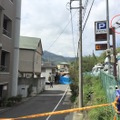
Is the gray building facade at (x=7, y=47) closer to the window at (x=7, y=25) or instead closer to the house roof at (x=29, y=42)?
the window at (x=7, y=25)

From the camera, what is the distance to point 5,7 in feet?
98.2

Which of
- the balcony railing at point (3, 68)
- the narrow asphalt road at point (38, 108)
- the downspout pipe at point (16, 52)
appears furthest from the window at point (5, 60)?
the narrow asphalt road at point (38, 108)

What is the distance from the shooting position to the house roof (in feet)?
170

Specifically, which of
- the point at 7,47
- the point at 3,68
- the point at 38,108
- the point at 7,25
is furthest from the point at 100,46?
the point at 7,25

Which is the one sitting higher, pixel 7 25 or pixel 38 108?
pixel 7 25

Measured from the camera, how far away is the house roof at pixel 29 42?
5178 cm

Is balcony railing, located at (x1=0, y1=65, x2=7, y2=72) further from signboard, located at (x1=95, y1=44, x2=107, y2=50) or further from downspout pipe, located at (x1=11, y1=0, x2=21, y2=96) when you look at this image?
signboard, located at (x1=95, y1=44, x2=107, y2=50)

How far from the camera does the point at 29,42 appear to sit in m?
53.8

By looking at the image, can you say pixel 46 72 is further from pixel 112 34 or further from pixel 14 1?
pixel 112 34

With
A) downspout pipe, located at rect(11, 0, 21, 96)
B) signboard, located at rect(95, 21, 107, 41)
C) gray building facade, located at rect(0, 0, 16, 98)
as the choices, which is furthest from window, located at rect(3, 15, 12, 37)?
signboard, located at rect(95, 21, 107, 41)

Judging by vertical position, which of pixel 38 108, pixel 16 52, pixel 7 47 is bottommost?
pixel 38 108

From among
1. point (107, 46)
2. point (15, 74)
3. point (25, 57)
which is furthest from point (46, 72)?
point (107, 46)

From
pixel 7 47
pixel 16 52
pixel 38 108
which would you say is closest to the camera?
pixel 38 108

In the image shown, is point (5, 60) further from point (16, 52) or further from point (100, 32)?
point (100, 32)
